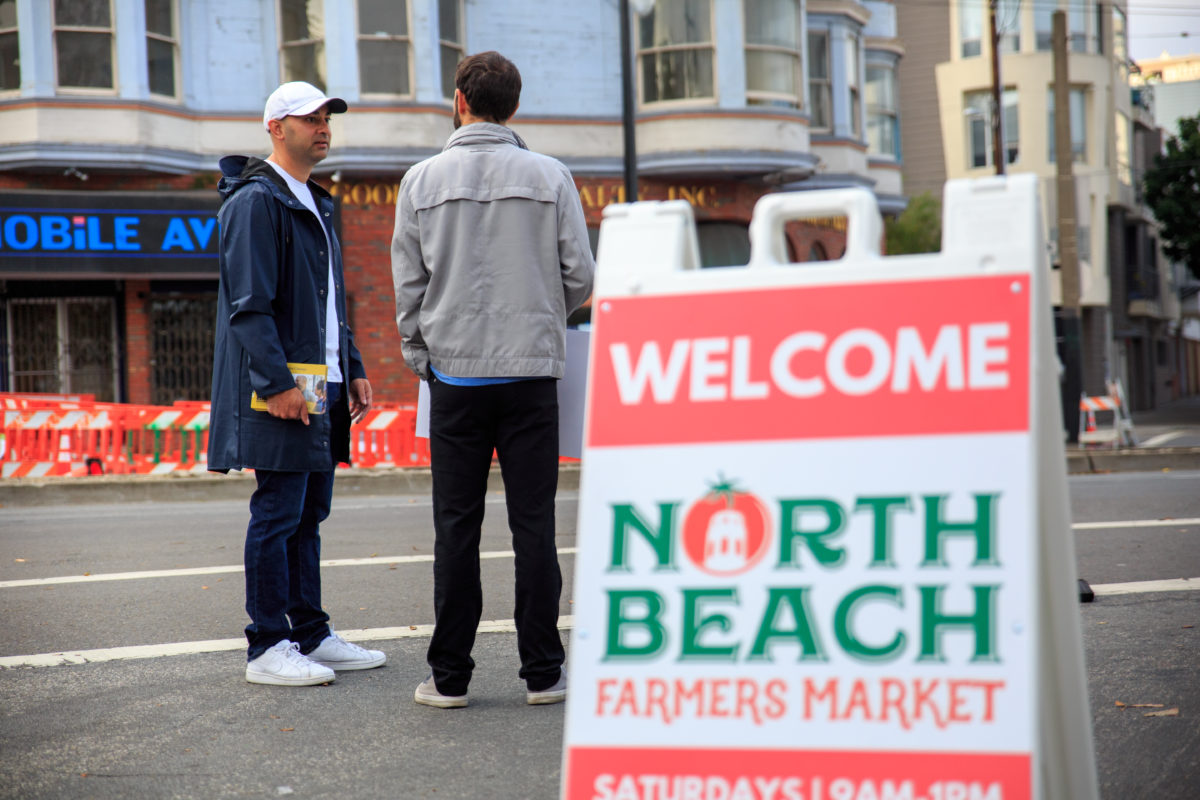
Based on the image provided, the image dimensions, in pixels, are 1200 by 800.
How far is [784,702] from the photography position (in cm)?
232

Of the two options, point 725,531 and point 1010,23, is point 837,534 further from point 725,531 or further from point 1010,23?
point 1010,23

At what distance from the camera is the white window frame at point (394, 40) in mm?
19234

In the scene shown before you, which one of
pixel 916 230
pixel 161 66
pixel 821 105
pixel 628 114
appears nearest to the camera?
pixel 628 114

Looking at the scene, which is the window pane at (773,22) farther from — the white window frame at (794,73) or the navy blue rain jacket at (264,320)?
the navy blue rain jacket at (264,320)

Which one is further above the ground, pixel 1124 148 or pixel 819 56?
pixel 1124 148

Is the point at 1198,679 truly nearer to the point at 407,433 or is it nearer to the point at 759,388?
the point at 759,388

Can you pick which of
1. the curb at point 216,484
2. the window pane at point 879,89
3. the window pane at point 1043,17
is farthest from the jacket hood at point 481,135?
the window pane at point 1043,17

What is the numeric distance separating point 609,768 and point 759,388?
2.53 ft

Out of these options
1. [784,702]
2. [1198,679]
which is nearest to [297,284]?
[784,702]

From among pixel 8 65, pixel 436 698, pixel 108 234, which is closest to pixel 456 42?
pixel 108 234

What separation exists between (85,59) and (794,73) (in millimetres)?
11279

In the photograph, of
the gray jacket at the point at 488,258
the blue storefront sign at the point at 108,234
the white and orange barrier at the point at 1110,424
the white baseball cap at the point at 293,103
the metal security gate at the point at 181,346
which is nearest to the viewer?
the gray jacket at the point at 488,258

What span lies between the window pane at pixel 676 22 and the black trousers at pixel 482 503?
58.9 feet

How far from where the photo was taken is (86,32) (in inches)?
725
